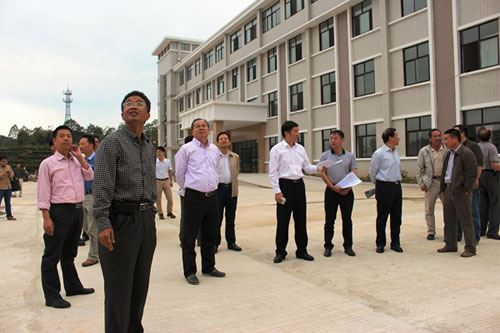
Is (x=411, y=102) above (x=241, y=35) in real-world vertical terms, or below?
below

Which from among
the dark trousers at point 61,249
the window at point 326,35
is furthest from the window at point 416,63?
the dark trousers at point 61,249

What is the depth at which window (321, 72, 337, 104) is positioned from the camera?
25000 millimetres

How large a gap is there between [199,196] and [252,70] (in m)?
30.6

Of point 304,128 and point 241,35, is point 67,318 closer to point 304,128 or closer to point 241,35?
point 304,128

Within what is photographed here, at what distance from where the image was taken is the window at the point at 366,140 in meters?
22.0

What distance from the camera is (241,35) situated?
3494cm

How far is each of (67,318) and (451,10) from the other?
19775 mm

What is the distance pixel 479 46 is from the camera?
1661 cm

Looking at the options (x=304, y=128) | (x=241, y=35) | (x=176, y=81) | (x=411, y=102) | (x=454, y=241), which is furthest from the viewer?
(x=176, y=81)

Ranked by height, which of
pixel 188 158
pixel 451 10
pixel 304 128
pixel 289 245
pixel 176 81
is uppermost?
pixel 176 81

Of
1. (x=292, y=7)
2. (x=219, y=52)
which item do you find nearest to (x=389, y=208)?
(x=292, y=7)

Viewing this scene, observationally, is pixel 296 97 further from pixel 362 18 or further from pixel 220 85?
pixel 220 85

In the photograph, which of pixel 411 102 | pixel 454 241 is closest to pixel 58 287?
pixel 454 241

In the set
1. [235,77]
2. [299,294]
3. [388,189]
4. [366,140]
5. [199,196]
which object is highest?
[235,77]
